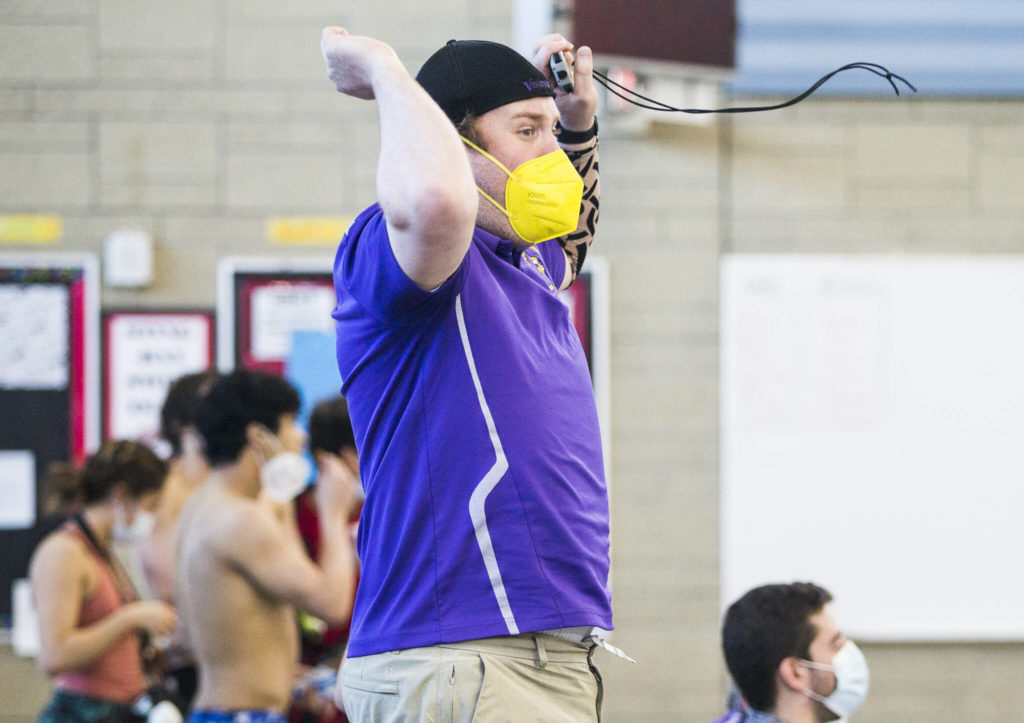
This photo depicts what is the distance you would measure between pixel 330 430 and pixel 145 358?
116 centimetres

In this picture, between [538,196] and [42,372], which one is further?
[42,372]

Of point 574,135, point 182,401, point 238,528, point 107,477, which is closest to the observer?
point 574,135

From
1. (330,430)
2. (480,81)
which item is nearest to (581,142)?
(480,81)

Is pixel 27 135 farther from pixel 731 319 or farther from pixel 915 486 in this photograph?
pixel 915 486

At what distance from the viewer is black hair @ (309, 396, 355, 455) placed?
118 inches

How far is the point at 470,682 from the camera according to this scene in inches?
42.8

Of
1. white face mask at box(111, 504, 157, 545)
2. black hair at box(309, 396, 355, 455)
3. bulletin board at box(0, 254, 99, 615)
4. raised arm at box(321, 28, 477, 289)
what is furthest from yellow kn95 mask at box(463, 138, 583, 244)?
bulletin board at box(0, 254, 99, 615)

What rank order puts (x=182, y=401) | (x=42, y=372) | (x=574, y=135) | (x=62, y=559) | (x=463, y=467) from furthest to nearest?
1. (x=42, y=372)
2. (x=182, y=401)
3. (x=62, y=559)
4. (x=574, y=135)
5. (x=463, y=467)

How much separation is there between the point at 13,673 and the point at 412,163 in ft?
11.2

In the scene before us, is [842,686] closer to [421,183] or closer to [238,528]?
[238,528]

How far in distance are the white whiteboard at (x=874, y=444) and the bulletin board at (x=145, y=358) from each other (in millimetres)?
1848

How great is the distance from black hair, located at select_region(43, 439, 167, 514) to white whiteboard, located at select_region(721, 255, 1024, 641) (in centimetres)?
196

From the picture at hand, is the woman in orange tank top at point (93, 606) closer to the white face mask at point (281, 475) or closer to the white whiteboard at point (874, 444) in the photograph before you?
the white face mask at point (281, 475)

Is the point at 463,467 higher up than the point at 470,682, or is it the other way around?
the point at 463,467
